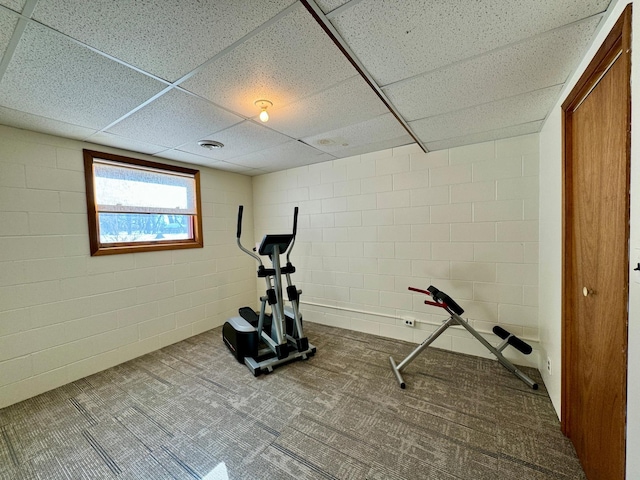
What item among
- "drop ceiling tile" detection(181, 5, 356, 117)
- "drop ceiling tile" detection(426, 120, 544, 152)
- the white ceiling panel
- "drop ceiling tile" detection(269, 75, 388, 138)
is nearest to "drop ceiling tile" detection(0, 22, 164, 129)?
"drop ceiling tile" detection(181, 5, 356, 117)

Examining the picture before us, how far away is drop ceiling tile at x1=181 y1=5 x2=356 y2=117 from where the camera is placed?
109 cm

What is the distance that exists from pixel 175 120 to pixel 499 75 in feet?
7.14

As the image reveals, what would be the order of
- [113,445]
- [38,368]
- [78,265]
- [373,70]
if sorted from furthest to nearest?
[78,265]
[38,368]
[113,445]
[373,70]

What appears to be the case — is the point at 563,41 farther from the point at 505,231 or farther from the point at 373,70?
the point at 505,231

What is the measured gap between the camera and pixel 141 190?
280cm

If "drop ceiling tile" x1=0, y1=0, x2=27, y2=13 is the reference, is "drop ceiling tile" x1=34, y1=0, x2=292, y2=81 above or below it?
below

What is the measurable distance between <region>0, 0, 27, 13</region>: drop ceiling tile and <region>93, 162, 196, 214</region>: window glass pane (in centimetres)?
187

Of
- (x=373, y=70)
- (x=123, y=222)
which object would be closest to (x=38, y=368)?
(x=123, y=222)

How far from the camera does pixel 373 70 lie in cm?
135

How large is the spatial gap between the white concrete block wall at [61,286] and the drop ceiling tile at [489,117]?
3.05 m

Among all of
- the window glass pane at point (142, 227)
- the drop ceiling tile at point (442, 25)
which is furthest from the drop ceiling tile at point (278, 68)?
the window glass pane at point (142, 227)

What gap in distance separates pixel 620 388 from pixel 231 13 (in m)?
2.09

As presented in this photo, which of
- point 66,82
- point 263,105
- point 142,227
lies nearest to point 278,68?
point 263,105

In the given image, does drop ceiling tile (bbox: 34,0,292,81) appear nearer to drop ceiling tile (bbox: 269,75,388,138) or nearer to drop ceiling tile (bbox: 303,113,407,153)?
drop ceiling tile (bbox: 269,75,388,138)
